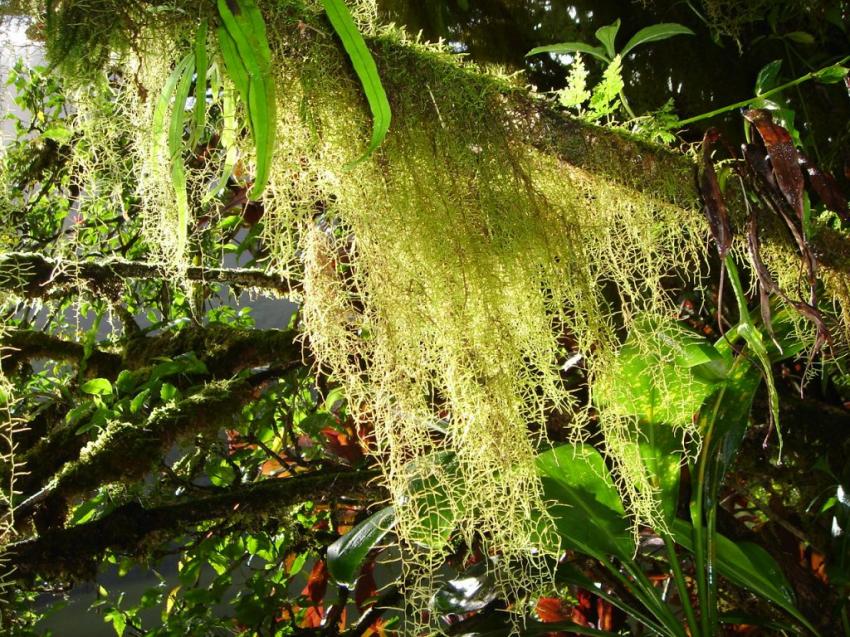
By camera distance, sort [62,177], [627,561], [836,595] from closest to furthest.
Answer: [627,561], [836,595], [62,177]

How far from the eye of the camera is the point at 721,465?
133 cm

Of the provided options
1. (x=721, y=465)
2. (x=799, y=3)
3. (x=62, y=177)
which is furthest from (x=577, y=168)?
(x=62, y=177)

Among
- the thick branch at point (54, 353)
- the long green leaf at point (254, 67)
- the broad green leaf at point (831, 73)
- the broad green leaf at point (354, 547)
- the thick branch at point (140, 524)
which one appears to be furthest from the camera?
the thick branch at point (54, 353)

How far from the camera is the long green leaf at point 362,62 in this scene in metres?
0.64

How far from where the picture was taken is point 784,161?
845 millimetres

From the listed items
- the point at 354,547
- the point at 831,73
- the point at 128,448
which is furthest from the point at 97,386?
the point at 831,73

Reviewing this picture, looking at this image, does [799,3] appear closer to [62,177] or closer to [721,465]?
[721,465]

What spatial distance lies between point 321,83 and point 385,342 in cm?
31

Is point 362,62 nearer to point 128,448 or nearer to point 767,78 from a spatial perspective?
point 767,78

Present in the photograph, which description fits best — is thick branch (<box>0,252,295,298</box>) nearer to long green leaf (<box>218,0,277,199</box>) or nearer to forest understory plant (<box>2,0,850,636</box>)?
forest understory plant (<box>2,0,850,636</box>)

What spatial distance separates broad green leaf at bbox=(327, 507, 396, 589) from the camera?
119 cm

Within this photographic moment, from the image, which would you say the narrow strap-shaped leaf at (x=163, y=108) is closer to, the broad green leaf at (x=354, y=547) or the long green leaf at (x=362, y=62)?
the long green leaf at (x=362, y=62)

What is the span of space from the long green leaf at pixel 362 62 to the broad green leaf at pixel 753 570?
39.0 inches

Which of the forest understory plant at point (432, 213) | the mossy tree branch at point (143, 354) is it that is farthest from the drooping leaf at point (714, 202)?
the mossy tree branch at point (143, 354)
